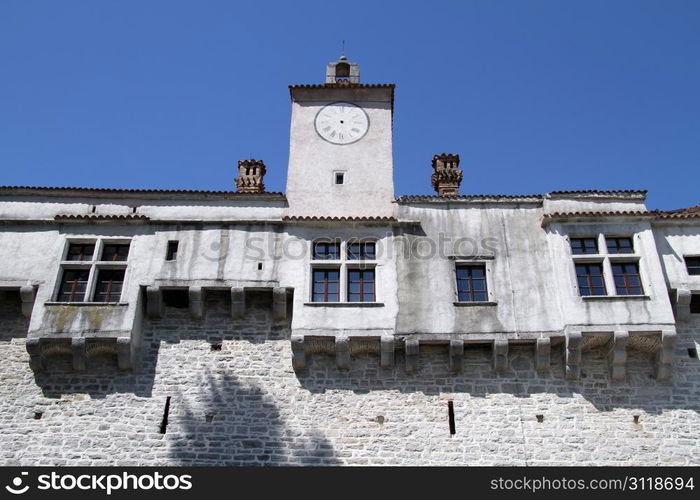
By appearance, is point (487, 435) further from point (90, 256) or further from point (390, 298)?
point (90, 256)

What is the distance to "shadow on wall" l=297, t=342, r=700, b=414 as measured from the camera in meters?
18.3

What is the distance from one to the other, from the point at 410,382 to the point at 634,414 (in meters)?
5.14

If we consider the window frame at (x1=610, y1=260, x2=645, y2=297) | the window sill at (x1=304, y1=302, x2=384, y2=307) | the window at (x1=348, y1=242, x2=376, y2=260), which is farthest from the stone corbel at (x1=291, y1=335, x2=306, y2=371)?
the window frame at (x1=610, y1=260, x2=645, y2=297)

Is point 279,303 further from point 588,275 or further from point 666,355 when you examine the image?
point 666,355

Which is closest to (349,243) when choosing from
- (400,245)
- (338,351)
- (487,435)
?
(400,245)

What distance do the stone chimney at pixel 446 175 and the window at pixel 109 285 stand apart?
9.84 metres

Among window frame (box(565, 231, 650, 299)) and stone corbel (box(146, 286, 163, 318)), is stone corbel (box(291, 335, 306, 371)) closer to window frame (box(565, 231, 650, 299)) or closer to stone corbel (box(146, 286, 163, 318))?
stone corbel (box(146, 286, 163, 318))

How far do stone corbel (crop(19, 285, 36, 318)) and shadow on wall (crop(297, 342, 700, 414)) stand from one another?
22.2 ft

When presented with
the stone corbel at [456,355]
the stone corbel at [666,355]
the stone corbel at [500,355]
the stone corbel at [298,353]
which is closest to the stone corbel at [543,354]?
the stone corbel at [500,355]

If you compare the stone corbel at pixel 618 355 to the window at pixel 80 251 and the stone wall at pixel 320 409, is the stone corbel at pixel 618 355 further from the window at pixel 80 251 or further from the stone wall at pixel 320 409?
the window at pixel 80 251

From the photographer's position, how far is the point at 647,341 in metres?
18.5

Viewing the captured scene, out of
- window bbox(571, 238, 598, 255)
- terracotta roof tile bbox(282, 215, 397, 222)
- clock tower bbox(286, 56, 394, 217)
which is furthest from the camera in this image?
clock tower bbox(286, 56, 394, 217)
